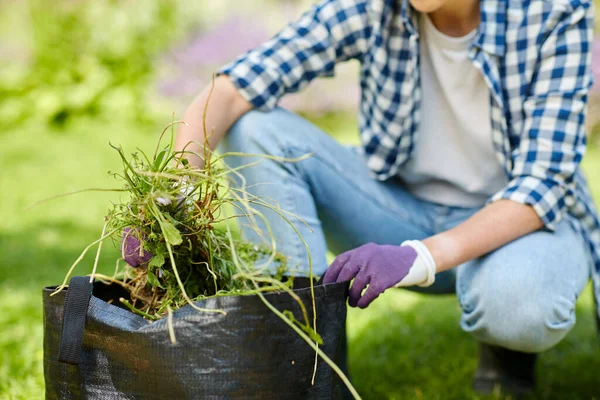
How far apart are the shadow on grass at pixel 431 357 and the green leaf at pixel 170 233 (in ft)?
2.98

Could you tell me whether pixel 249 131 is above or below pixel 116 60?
above

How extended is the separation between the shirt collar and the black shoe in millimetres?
784

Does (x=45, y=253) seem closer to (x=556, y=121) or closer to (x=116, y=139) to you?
(x=556, y=121)

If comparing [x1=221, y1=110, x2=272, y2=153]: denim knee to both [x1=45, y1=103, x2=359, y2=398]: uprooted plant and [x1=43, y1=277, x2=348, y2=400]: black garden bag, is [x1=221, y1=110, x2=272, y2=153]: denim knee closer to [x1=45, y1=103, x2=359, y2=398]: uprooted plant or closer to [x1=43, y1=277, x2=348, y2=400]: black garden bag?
[x1=45, y1=103, x2=359, y2=398]: uprooted plant

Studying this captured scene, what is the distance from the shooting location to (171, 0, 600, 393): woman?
1399 millimetres

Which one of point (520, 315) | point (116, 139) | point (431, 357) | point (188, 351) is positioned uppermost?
point (188, 351)

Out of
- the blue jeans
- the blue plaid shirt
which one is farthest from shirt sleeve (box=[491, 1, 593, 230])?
the blue jeans

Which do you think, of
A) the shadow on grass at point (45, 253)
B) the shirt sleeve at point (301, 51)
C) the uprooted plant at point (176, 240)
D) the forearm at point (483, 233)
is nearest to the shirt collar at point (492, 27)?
the shirt sleeve at point (301, 51)

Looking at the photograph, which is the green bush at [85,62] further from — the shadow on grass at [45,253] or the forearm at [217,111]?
the forearm at [217,111]

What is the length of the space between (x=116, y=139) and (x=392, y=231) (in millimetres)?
4073

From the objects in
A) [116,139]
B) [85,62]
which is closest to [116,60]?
[85,62]

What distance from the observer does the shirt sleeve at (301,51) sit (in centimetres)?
157

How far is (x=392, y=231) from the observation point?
1.69 metres

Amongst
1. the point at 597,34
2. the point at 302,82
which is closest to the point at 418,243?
the point at 302,82
